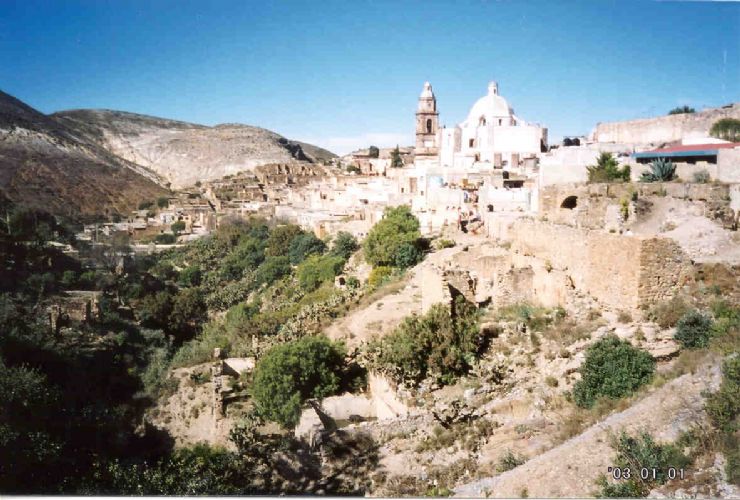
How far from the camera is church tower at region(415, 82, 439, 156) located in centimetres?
2950

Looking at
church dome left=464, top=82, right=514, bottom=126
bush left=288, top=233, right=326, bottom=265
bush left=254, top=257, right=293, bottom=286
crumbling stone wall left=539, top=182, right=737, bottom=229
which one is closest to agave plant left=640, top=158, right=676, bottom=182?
crumbling stone wall left=539, top=182, right=737, bottom=229

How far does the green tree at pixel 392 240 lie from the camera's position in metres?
13.5

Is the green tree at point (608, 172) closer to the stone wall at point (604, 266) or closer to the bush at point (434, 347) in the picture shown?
the stone wall at point (604, 266)

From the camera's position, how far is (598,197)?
29.1ft

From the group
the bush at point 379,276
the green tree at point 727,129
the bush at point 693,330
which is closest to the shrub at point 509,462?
the bush at point 693,330

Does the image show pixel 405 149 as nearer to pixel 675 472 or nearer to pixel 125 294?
pixel 125 294

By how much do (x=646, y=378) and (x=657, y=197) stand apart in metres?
4.73

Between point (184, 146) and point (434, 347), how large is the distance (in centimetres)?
6292

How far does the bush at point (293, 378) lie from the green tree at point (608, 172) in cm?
612

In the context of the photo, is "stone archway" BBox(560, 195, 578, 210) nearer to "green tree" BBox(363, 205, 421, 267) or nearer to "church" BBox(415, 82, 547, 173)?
"green tree" BBox(363, 205, 421, 267)

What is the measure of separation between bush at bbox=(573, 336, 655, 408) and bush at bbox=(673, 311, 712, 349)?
1.32ft

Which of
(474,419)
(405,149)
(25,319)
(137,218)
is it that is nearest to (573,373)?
(474,419)
